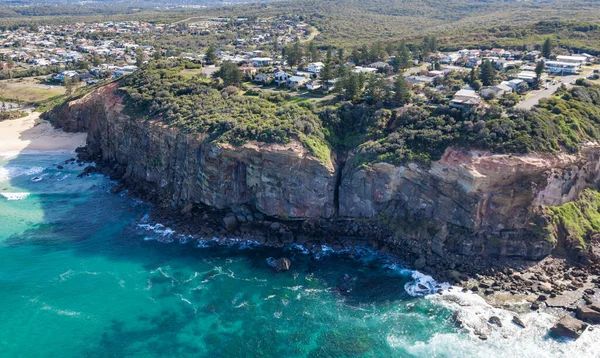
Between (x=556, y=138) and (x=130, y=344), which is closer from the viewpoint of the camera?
(x=130, y=344)

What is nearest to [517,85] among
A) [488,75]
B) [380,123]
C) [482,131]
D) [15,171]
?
[488,75]

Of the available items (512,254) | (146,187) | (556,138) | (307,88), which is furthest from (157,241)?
(556,138)

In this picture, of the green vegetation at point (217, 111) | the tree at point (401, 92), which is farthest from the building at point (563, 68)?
the green vegetation at point (217, 111)

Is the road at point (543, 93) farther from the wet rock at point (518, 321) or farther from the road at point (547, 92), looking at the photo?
the wet rock at point (518, 321)

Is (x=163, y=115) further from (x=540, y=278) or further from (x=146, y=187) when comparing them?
(x=540, y=278)

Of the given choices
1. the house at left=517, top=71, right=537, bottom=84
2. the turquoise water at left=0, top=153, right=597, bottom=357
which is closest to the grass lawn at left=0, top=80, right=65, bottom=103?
the turquoise water at left=0, top=153, right=597, bottom=357

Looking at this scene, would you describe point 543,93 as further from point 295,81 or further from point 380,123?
point 295,81
